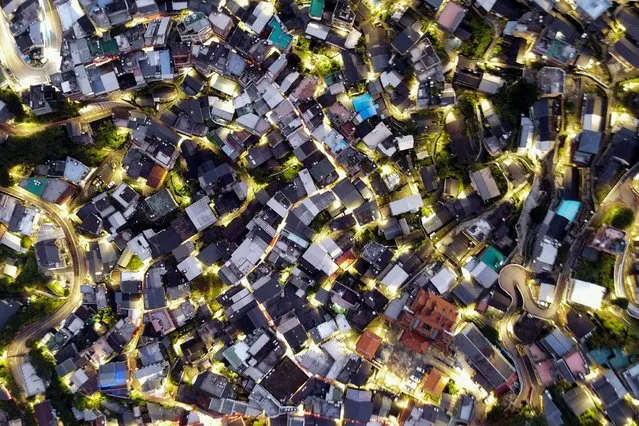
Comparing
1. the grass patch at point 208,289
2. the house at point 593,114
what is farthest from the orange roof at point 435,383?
the house at point 593,114

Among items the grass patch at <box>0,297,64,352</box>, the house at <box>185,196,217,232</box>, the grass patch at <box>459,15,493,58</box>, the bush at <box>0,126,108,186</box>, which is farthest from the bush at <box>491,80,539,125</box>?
the grass patch at <box>0,297,64,352</box>

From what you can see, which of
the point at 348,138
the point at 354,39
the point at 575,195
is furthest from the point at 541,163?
the point at 354,39

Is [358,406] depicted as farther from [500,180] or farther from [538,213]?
[500,180]

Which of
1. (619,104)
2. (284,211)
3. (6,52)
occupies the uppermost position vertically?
(6,52)

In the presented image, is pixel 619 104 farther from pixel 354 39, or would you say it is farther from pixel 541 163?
pixel 354 39

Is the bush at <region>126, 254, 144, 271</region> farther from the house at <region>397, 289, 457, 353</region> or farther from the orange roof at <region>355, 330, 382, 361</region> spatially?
the house at <region>397, 289, 457, 353</region>

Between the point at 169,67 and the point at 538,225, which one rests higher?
the point at 169,67
